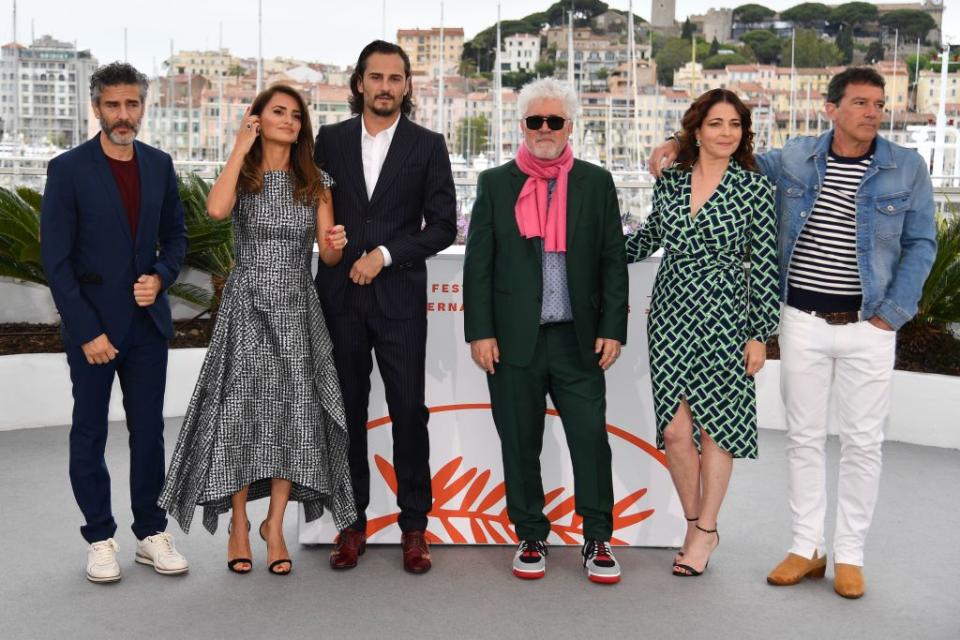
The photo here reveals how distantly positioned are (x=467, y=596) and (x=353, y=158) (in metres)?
1.44

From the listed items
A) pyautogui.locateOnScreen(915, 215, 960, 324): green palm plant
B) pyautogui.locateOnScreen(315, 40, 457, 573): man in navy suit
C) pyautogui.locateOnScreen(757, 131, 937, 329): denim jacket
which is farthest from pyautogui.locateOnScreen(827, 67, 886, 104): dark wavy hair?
pyautogui.locateOnScreen(915, 215, 960, 324): green palm plant

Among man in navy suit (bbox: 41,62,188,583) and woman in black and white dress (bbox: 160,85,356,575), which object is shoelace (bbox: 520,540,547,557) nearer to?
woman in black and white dress (bbox: 160,85,356,575)

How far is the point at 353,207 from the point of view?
12.1 ft

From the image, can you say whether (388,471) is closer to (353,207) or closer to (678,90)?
(353,207)

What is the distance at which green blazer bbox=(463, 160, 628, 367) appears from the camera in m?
3.63

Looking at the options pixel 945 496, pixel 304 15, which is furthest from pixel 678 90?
pixel 945 496

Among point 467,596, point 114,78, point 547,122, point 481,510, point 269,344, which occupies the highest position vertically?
point 114,78

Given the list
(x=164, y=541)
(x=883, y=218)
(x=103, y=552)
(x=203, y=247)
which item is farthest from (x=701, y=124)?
(x=203, y=247)

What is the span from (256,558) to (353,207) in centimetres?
126

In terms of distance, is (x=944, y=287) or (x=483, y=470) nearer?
(x=483, y=470)

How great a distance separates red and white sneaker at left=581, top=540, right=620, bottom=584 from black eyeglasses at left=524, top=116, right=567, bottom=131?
136 centimetres

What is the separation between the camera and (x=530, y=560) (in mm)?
3787

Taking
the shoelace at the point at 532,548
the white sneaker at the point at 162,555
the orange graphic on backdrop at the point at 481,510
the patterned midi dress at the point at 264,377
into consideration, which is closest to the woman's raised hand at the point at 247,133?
the patterned midi dress at the point at 264,377

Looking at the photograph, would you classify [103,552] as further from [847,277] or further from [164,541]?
[847,277]
